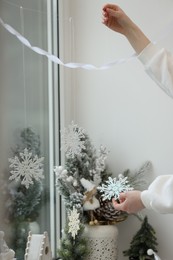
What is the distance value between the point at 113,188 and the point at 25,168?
0.91 feet

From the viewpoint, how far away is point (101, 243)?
131 cm

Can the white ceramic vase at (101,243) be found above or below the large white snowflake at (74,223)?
below

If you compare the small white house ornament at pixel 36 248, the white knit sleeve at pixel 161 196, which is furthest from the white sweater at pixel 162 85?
the small white house ornament at pixel 36 248

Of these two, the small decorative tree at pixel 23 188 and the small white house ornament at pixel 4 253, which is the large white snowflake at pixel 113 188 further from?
the small white house ornament at pixel 4 253

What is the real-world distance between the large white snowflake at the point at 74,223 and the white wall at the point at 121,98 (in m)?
0.22

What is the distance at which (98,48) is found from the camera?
1.47 metres

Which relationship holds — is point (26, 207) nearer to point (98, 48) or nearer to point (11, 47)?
point (11, 47)

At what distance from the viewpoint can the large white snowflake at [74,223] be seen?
4.22 ft

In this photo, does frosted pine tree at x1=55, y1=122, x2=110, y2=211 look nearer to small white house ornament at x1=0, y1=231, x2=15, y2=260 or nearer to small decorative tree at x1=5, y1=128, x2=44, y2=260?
small decorative tree at x1=5, y1=128, x2=44, y2=260

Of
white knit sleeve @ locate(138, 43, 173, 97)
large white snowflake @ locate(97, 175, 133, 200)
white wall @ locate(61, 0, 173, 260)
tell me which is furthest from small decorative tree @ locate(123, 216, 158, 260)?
white knit sleeve @ locate(138, 43, 173, 97)

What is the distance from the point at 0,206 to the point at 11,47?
45cm

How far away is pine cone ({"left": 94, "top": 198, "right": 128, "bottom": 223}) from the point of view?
4.32 feet

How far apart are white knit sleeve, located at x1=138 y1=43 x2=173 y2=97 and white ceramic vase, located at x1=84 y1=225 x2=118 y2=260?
22.1 inches

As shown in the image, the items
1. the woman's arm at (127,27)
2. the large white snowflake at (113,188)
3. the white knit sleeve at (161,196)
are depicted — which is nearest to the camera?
the white knit sleeve at (161,196)
